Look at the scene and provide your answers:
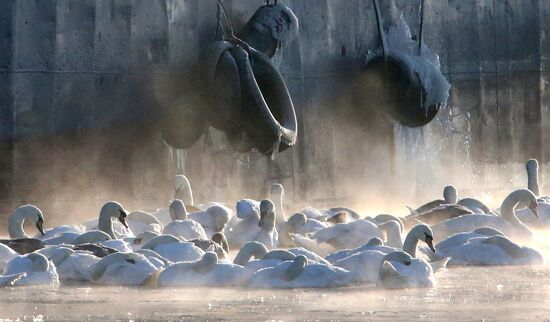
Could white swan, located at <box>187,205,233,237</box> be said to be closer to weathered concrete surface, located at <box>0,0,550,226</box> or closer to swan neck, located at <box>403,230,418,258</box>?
weathered concrete surface, located at <box>0,0,550,226</box>

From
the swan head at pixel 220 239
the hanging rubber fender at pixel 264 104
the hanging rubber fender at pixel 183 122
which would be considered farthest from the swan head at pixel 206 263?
the hanging rubber fender at pixel 183 122

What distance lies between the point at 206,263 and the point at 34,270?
153 cm

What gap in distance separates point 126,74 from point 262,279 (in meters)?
7.09

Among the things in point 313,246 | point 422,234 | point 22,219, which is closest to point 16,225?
point 22,219

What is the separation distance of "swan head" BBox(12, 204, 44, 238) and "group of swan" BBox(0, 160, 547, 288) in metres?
0.01

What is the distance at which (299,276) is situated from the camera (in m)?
14.9

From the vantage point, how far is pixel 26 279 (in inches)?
591

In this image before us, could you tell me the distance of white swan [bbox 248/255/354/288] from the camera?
14805mm

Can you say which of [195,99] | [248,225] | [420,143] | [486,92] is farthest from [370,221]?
[486,92]

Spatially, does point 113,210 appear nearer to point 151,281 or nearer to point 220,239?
point 220,239

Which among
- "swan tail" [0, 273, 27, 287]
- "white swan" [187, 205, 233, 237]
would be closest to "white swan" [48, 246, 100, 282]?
"swan tail" [0, 273, 27, 287]

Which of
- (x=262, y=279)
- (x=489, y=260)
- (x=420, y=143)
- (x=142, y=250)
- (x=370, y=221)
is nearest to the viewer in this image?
(x=262, y=279)

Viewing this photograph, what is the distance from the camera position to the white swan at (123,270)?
15.2 metres

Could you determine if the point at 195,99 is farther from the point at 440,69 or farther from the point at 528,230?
the point at 440,69
